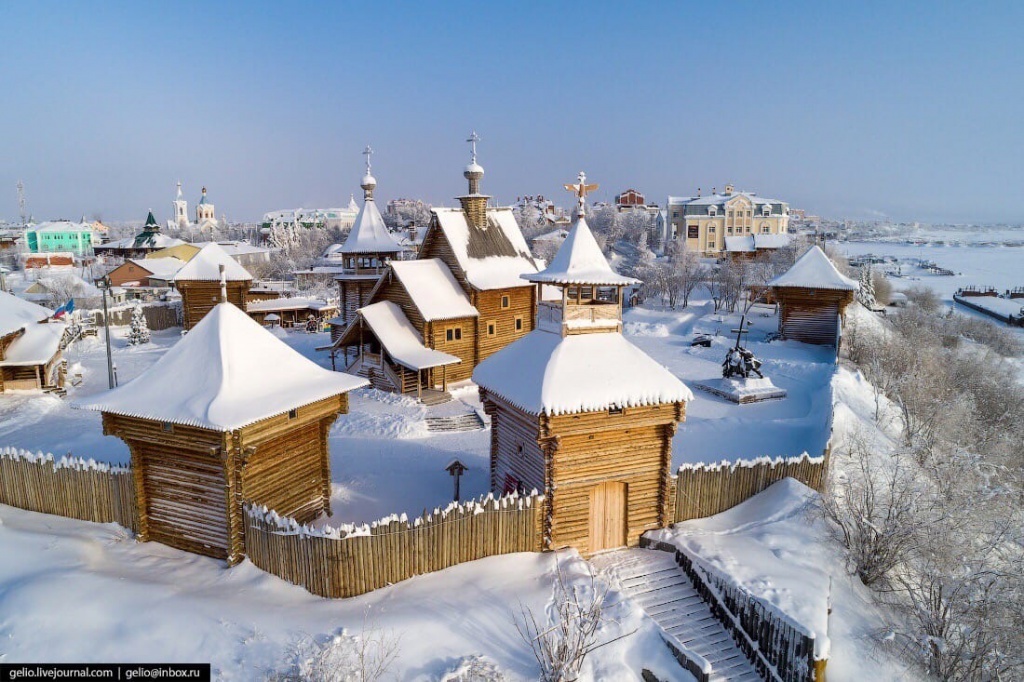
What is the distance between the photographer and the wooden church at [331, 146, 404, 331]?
3133 centimetres

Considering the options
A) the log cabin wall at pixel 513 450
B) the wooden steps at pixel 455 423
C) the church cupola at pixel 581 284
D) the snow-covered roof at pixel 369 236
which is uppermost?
the snow-covered roof at pixel 369 236

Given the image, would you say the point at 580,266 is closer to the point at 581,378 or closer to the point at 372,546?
the point at 581,378

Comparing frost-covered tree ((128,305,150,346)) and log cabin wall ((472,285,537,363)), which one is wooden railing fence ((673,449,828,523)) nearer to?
log cabin wall ((472,285,537,363))

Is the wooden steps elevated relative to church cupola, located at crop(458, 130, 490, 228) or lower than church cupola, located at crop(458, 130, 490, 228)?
lower

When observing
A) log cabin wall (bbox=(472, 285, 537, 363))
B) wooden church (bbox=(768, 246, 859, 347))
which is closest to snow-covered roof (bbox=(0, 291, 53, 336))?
log cabin wall (bbox=(472, 285, 537, 363))

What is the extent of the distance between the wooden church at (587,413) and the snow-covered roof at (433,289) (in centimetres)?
1158

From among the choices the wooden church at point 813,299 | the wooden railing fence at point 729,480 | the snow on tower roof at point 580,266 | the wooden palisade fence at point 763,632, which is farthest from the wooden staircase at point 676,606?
the wooden church at point 813,299

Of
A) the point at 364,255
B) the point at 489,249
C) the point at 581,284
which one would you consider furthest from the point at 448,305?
the point at 581,284

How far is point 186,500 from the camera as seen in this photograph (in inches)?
473

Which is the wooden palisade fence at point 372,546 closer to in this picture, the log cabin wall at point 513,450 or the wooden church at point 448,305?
the log cabin wall at point 513,450

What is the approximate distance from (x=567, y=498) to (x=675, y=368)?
17.9 meters

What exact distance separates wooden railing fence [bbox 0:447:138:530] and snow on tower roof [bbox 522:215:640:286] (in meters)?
9.87

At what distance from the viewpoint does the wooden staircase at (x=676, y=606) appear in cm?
1111

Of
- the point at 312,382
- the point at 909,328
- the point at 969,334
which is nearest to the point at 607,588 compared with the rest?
the point at 312,382
